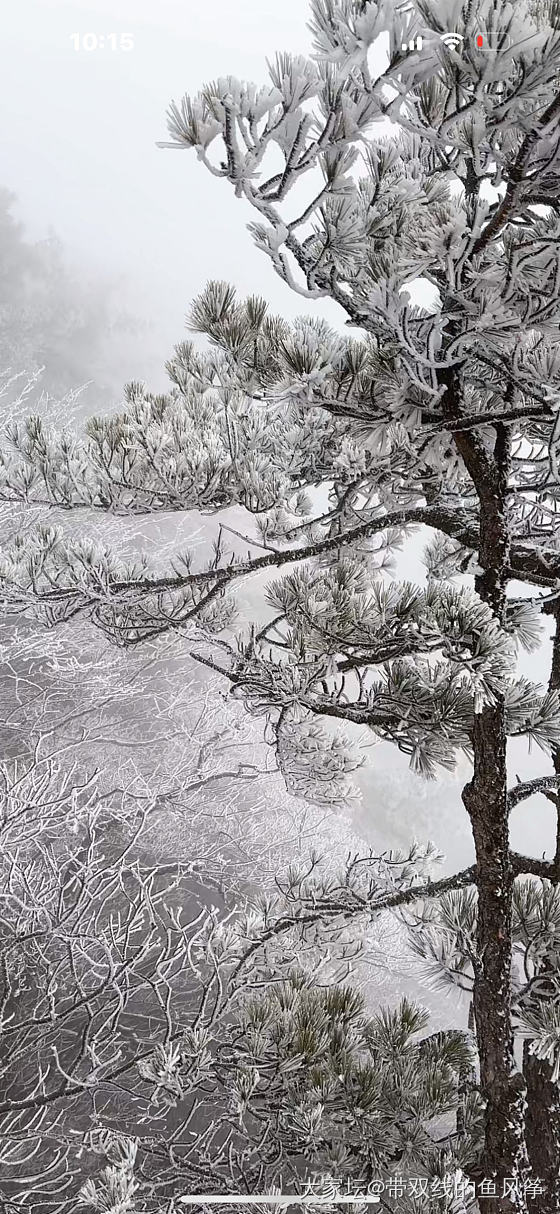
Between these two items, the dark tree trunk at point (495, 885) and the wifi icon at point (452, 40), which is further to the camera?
the dark tree trunk at point (495, 885)

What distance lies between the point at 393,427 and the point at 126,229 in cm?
1801

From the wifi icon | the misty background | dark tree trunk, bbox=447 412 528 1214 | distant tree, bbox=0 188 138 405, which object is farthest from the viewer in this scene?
the misty background

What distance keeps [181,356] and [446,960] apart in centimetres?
156

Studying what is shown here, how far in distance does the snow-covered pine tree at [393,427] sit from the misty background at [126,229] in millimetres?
141

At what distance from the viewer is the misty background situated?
408 inches

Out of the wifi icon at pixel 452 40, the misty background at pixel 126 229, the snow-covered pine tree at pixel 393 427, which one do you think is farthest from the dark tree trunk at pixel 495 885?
the wifi icon at pixel 452 40

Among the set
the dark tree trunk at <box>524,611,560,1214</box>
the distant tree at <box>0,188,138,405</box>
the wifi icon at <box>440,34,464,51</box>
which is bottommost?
the dark tree trunk at <box>524,611,560,1214</box>

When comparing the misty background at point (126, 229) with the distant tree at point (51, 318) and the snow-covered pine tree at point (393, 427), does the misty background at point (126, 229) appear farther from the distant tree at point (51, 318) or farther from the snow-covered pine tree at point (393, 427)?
the snow-covered pine tree at point (393, 427)

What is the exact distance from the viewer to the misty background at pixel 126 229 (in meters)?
10.4

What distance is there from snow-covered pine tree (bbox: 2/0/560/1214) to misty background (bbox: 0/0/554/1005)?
0.14 m

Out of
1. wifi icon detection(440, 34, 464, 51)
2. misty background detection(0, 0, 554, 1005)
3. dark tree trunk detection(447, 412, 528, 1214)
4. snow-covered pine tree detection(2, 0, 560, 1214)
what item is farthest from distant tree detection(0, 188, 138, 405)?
wifi icon detection(440, 34, 464, 51)

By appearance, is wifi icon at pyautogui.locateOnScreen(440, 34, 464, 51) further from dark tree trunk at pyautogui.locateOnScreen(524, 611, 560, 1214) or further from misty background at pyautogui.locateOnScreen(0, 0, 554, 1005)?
dark tree trunk at pyautogui.locateOnScreen(524, 611, 560, 1214)

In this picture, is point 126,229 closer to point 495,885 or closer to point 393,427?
point 393,427

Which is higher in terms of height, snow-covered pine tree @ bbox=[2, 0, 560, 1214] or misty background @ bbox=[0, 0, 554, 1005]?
misty background @ bbox=[0, 0, 554, 1005]
